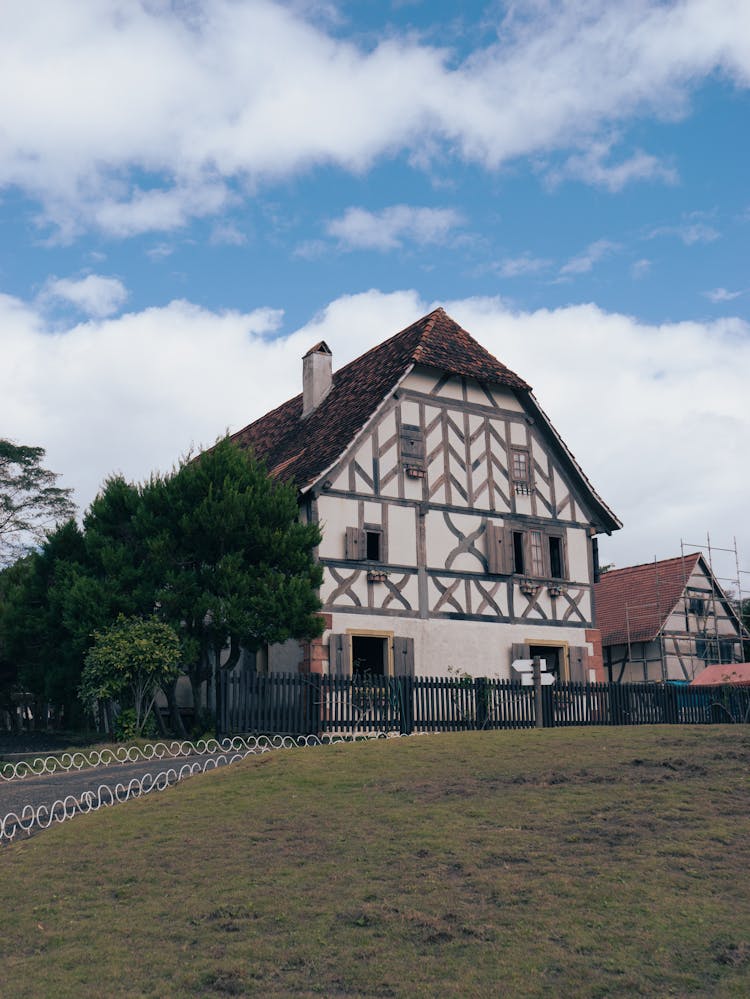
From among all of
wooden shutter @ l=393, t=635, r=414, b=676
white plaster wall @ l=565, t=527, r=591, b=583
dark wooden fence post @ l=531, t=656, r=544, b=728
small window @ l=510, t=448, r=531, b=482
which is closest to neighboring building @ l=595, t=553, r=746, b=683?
white plaster wall @ l=565, t=527, r=591, b=583

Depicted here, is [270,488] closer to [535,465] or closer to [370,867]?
[535,465]

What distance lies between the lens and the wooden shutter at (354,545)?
25.7m

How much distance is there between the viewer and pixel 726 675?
34625 millimetres

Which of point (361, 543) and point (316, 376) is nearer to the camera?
point (361, 543)

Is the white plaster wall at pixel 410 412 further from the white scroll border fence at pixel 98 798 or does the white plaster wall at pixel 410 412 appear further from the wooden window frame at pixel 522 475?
the white scroll border fence at pixel 98 798

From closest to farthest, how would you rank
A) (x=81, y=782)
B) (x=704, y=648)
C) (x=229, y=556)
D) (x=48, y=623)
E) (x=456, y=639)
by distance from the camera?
(x=81, y=782) < (x=229, y=556) < (x=48, y=623) < (x=456, y=639) < (x=704, y=648)

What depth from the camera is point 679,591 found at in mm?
40719

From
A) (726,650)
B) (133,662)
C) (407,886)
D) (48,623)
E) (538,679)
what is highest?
(48,623)

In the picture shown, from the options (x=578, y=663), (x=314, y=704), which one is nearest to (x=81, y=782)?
(x=314, y=704)

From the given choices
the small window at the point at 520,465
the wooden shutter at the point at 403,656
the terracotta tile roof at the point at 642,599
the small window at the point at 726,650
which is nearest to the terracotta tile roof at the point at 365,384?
the small window at the point at 520,465

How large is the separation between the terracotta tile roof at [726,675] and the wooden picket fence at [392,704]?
33.8 feet

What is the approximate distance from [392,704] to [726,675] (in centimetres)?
1663

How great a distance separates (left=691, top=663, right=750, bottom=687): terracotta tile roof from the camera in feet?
110

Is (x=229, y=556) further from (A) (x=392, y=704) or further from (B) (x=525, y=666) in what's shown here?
(B) (x=525, y=666)
